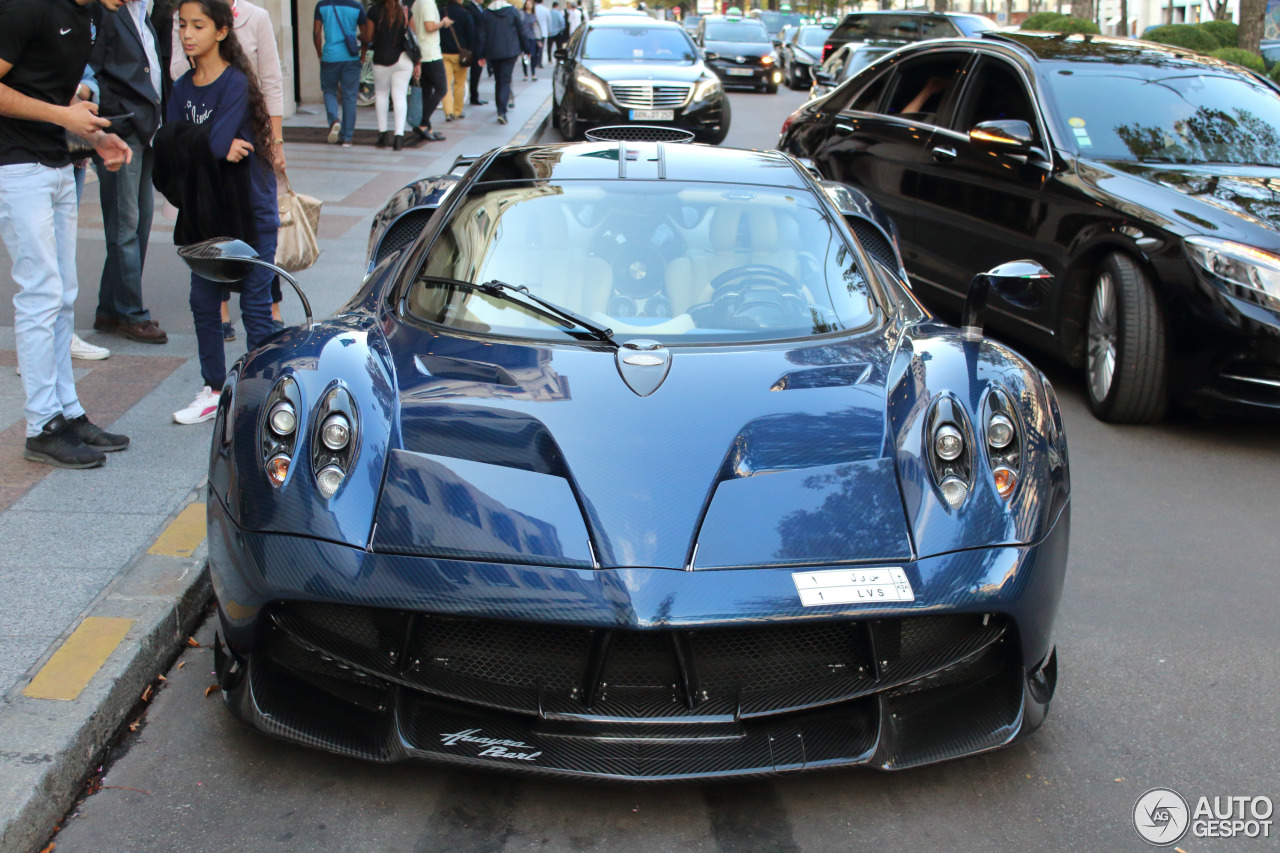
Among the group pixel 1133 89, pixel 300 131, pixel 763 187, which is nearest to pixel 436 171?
pixel 300 131

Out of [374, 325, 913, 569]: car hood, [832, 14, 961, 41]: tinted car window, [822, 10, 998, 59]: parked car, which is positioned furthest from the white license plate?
[374, 325, 913, 569]: car hood

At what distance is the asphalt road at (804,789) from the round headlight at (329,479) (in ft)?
2.12

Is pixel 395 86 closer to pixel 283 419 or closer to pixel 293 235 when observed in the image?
pixel 293 235

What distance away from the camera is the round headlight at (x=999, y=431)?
3.02m

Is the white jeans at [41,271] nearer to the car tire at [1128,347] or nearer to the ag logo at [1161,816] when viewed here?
the ag logo at [1161,816]

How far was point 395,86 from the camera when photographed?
1397 centimetres

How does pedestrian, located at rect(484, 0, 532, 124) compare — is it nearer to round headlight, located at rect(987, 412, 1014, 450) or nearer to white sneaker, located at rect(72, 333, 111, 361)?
white sneaker, located at rect(72, 333, 111, 361)

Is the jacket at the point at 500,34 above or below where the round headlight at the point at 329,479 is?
above

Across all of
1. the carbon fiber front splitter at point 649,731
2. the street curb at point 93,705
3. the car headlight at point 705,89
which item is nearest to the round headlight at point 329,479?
the carbon fiber front splitter at point 649,731

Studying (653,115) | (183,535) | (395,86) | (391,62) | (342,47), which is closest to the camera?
(183,535)

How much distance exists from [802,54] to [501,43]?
13.6m

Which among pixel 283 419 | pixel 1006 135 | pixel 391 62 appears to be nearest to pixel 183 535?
pixel 283 419

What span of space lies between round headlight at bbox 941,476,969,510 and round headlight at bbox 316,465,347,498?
1378 millimetres

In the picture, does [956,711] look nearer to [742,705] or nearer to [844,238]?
[742,705]
